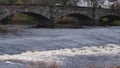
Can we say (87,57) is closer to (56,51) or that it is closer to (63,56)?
(63,56)

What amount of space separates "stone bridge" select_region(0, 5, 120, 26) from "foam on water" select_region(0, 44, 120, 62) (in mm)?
39354

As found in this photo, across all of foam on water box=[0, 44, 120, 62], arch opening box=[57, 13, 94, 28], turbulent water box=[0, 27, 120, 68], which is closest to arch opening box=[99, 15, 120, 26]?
arch opening box=[57, 13, 94, 28]

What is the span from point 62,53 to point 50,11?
2086 inches

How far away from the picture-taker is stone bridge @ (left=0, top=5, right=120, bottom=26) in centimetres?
8625

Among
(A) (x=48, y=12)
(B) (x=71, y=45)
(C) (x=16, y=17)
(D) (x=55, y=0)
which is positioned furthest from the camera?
(D) (x=55, y=0)

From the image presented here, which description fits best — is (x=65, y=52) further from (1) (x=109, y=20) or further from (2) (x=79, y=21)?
(1) (x=109, y=20)

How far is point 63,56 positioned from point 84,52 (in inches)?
170

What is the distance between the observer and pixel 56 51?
44.1 m

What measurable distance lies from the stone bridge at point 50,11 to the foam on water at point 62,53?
39354mm

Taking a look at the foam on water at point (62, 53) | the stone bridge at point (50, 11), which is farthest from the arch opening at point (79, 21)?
the foam on water at point (62, 53)

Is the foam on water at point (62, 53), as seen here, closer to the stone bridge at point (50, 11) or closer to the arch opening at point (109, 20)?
the stone bridge at point (50, 11)

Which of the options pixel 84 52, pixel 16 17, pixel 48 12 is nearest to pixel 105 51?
pixel 84 52

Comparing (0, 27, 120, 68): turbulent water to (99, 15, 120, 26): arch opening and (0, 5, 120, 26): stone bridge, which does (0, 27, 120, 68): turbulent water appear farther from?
(99, 15, 120, 26): arch opening

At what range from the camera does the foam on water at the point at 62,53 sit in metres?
38.1
